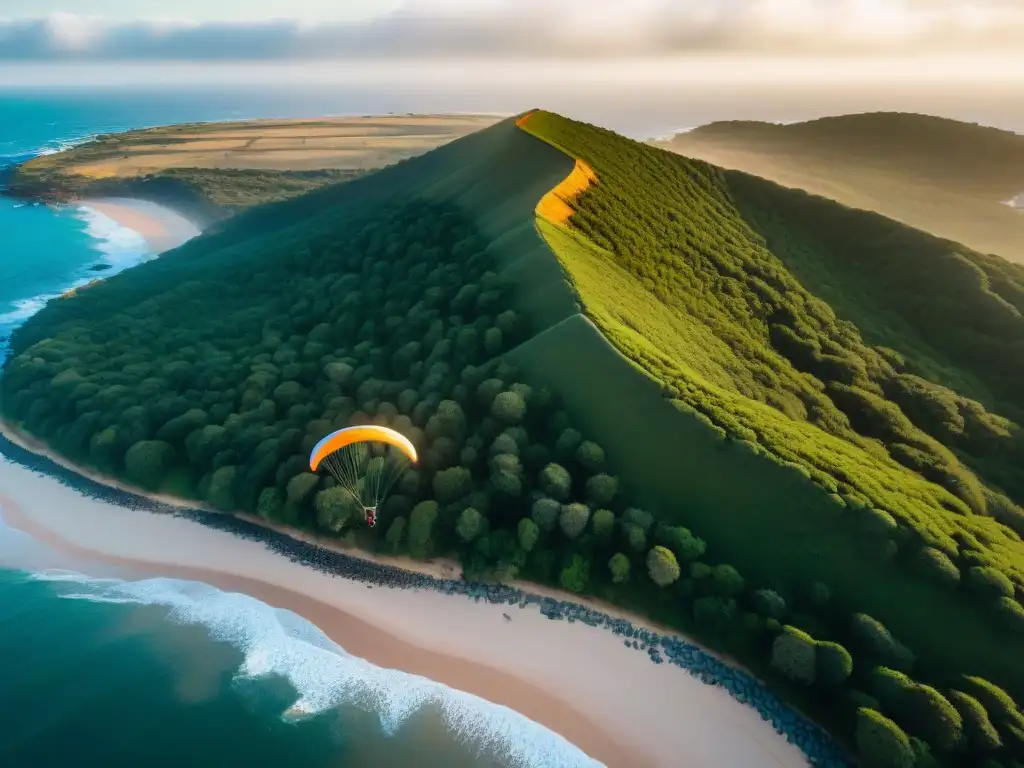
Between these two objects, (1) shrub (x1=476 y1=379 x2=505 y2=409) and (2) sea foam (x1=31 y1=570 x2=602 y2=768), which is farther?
(1) shrub (x1=476 y1=379 x2=505 y2=409)

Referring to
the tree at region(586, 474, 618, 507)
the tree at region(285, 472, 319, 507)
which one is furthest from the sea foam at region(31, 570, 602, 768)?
the tree at region(586, 474, 618, 507)

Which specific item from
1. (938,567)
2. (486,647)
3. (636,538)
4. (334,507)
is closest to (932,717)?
(938,567)

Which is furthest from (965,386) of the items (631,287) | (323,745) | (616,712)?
(323,745)

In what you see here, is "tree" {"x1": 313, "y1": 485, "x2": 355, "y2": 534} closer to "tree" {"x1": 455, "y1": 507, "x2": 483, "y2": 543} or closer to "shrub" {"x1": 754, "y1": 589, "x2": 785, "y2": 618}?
"tree" {"x1": 455, "y1": 507, "x2": 483, "y2": 543}

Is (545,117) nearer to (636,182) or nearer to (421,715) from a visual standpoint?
(636,182)

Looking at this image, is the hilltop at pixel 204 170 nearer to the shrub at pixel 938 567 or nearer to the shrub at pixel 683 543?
the shrub at pixel 683 543
